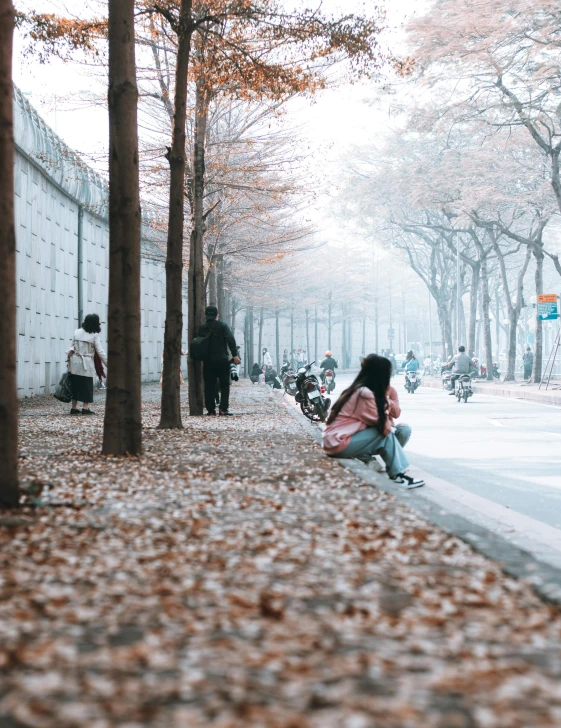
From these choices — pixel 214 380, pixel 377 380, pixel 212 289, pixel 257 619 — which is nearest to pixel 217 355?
pixel 214 380

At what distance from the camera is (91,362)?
16.6 meters

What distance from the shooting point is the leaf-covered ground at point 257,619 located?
8.95 ft

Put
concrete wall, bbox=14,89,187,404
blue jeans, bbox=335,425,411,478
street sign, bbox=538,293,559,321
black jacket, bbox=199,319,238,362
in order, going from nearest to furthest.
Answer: blue jeans, bbox=335,425,411,478 → black jacket, bbox=199,319,238,362 → concrete wall, bbox=14,89,187,404 → street sign, bbox=538,293,559,321

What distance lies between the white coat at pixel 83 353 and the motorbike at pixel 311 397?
353 centimetres

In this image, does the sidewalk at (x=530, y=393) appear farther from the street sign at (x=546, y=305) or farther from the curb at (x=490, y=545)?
the curb at (x=490, y=545)

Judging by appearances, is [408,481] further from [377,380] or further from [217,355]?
[217,355]

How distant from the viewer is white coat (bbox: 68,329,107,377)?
1650 centimetres

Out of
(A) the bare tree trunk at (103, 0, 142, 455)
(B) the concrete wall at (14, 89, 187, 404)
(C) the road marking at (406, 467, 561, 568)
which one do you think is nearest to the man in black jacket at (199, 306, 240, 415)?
(B) the concrete wall at (14, 89, 187, 404)

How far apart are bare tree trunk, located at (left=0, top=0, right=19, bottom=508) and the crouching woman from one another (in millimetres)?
3773

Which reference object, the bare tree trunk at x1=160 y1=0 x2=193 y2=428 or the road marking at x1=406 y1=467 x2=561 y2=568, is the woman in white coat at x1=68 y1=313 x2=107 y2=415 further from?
the road marking at x1=406 y1=467 x2=561 y2=568

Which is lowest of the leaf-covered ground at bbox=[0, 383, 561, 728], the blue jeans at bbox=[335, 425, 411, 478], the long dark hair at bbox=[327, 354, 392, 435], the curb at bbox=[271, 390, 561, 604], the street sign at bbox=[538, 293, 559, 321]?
the curb at bbox=[271, 390, 561, 604]

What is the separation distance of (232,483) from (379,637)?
3983 millimetres

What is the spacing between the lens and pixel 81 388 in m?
16.8

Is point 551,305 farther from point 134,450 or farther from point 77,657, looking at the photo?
point 77,657
